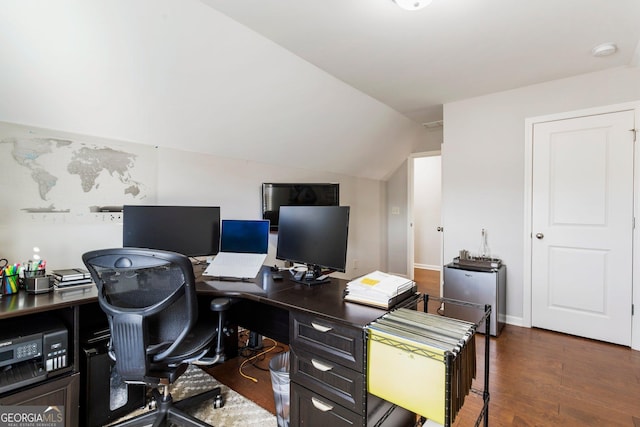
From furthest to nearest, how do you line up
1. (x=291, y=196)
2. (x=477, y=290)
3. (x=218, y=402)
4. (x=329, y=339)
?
(x=291, y=196) → (x=477, y=290) → (x=218, y=402) → (x=329, y=339)

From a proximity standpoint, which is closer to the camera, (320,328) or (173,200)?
(320,328)

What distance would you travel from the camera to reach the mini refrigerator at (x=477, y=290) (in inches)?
119

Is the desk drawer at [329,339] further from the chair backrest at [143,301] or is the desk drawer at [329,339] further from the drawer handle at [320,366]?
the chair backrest at [143,301]

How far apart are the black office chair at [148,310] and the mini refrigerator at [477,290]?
257 centimetres

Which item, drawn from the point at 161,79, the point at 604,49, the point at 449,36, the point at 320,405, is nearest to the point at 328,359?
the point at 320,405

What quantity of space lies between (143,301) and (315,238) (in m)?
0.96

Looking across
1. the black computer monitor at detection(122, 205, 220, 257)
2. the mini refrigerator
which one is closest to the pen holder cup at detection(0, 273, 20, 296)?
the black computer monitor at detection(122, 205, 220, 257)

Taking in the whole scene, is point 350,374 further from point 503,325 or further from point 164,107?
point 503,325

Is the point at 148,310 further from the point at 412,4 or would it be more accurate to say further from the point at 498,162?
the point at 498,162

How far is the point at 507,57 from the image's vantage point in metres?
2.59

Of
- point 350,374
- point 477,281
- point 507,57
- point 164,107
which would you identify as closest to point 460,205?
point 477,281

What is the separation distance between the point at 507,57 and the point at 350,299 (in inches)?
98.4

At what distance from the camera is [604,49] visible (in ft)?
8.02

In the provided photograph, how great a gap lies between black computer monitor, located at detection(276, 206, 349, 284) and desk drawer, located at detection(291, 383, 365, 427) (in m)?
0.62
